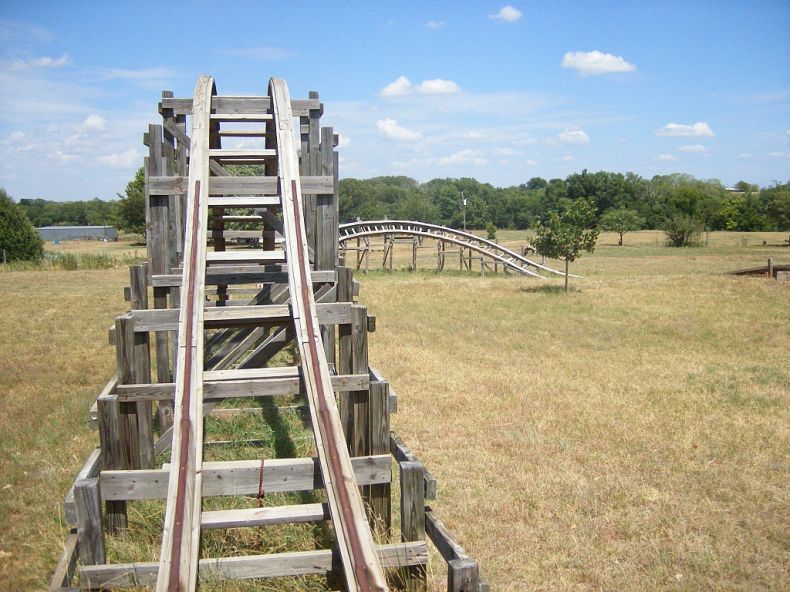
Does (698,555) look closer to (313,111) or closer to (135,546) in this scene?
(135,546)

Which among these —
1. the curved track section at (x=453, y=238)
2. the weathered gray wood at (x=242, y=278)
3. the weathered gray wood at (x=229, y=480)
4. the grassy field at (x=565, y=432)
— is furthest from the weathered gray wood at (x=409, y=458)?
the curved track section at (x=453, y=238)

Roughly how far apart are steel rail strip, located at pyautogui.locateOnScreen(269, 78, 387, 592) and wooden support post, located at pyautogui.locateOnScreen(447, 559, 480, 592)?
0.43 meters

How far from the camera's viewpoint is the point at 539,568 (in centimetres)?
530

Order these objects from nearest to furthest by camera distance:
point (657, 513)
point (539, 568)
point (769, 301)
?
point (539, 568) < point (657, 513) < point (769, 301)

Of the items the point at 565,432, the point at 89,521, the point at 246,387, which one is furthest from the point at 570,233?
the point at 89,521

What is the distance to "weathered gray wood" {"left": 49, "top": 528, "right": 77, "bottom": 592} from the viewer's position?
3.52m

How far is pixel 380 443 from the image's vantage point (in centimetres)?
478

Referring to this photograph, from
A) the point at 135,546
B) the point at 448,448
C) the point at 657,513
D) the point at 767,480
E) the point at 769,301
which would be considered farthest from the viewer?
the point at 769,301

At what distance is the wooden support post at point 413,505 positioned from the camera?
4.30m

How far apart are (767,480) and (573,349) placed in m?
7.00

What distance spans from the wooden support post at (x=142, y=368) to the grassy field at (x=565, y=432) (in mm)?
848

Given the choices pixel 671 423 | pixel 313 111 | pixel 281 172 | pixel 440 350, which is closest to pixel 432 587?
pixel 281 172

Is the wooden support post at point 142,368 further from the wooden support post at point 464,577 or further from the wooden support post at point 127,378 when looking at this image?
the wooden support post at point 464,577

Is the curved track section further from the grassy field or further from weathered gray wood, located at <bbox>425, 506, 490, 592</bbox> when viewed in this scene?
weathered gray wood, located at <bbox>425, 506, 490, 592</bbox>
